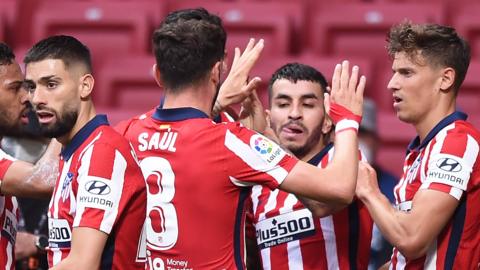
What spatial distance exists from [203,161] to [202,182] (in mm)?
72

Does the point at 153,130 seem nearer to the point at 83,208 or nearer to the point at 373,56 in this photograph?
the point at 83,208

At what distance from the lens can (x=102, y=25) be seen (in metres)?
7.94

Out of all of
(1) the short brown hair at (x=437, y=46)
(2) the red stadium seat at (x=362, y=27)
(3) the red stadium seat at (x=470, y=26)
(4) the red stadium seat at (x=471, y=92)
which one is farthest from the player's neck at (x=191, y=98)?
(3) the red stadium seat at (x=470, y=26)

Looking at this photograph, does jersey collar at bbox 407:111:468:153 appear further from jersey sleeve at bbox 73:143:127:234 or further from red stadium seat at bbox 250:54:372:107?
red stadium seat at bbox 250:54:372:107

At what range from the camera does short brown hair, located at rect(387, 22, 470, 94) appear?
4137 mm

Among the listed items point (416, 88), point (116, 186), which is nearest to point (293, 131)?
point (416, 88)

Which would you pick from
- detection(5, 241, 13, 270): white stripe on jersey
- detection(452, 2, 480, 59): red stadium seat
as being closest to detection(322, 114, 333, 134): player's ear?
detection(5, 241, 13, 270): white stripe on jersey

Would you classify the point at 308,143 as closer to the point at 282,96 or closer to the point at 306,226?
the point at 282,96

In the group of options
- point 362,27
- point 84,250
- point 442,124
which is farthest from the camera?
point 362,27

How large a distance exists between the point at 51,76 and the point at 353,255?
143cm

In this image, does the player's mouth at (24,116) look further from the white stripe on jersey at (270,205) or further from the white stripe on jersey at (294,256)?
the white stripe on jersey at (294,256)

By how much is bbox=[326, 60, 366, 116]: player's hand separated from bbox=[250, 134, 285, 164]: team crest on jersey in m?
0.29

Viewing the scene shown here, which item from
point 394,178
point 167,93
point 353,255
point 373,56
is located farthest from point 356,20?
point 167,93

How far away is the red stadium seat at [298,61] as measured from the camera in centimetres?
695
